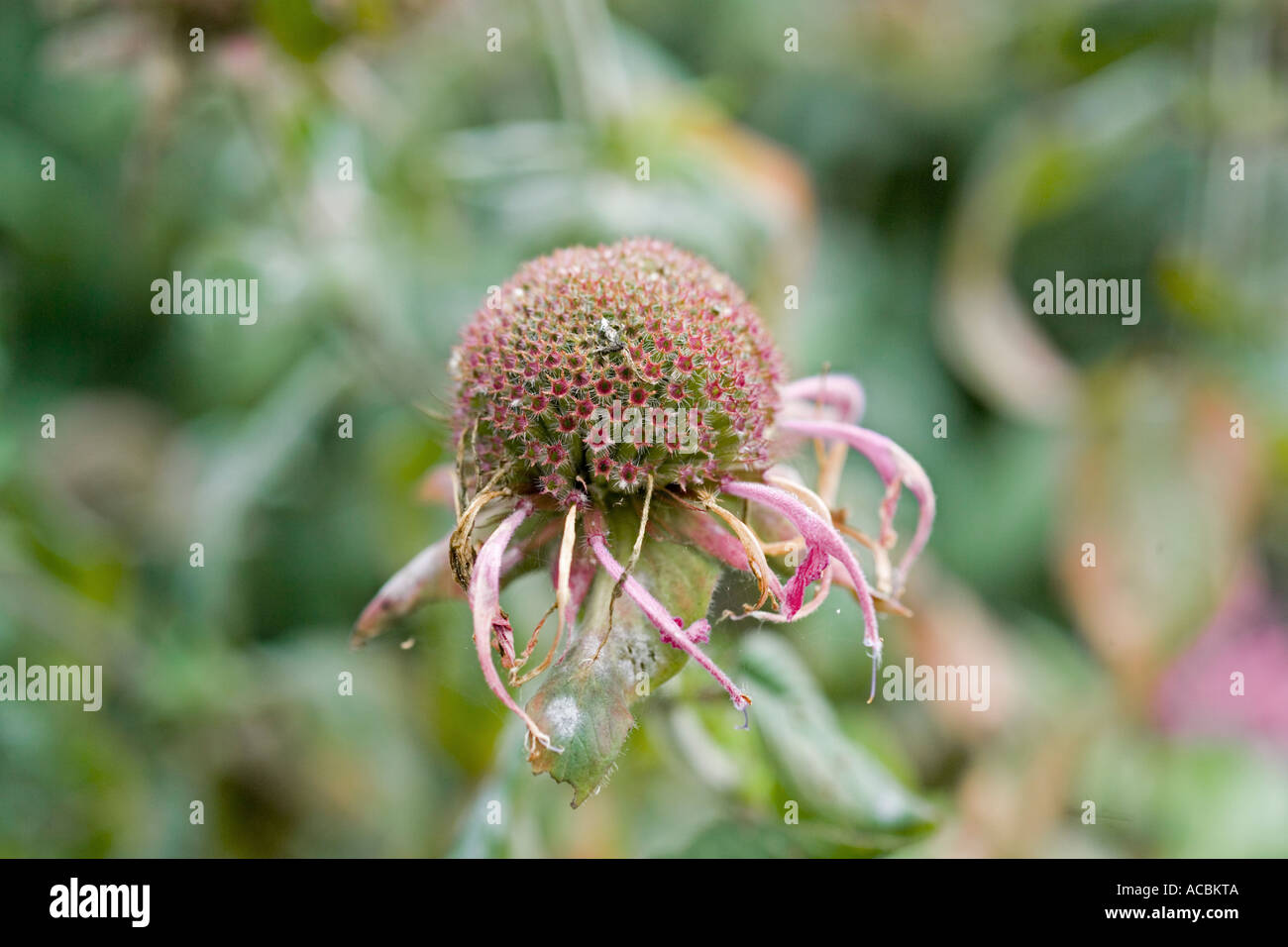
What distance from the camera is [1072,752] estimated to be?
5.24 ft

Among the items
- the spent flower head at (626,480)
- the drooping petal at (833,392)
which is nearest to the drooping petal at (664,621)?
the spent flower head at (626,480)

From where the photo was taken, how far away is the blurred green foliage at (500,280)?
5.00 feet

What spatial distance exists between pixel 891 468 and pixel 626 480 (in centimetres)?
25

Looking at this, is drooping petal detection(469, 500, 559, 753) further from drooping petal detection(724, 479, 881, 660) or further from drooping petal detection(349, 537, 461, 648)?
drooping petal detection(724, 479, 881, 660)

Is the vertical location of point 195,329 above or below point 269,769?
above

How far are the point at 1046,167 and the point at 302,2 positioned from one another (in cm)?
119

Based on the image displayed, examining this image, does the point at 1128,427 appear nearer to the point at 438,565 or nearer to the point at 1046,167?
the point at 1046,167

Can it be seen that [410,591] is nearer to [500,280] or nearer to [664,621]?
[664,621]

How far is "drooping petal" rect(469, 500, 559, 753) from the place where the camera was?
726 mm

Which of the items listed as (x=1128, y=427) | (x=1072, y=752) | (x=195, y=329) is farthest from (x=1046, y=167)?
(x=195, y=329)

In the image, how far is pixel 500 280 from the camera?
1.63 m
